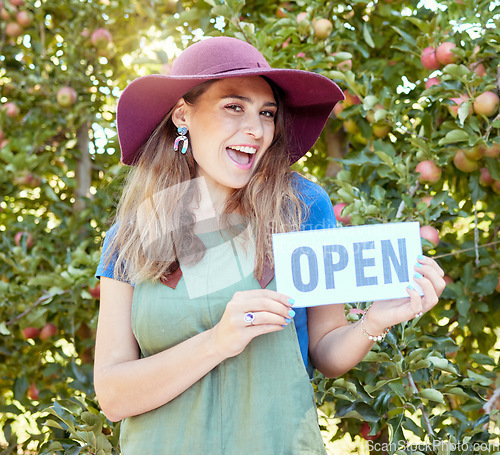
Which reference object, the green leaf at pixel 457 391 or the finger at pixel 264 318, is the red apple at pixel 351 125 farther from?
the finger at pixel 264 318

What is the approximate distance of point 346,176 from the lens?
195cm

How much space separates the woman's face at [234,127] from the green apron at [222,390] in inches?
7.1

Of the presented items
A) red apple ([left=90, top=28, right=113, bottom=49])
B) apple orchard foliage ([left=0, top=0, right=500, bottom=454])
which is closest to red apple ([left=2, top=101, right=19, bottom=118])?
apple orchard foliage ([left=0, top=0, right=500, bottom=454])

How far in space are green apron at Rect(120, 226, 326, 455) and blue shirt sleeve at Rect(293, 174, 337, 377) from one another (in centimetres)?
6

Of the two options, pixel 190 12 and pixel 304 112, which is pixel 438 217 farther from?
pixel 190 12

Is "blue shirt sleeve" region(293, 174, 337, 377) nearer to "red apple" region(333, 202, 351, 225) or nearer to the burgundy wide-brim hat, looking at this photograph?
the burgundy wide-brim hat

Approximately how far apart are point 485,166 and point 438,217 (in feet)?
1.00

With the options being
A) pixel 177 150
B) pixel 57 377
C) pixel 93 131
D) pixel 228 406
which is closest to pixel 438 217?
pixel 177 150

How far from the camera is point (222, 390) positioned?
3.59ft

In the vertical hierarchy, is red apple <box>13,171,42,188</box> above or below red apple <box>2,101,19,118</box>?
below

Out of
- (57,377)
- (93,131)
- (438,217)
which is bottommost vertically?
(57,377)

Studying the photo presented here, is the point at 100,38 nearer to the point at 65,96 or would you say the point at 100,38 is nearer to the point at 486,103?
the point at 65,96

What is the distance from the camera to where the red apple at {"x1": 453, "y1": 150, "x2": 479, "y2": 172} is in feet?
6.18

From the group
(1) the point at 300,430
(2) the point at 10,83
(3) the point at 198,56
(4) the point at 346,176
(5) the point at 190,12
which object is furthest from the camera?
(2) the point at 10,83
